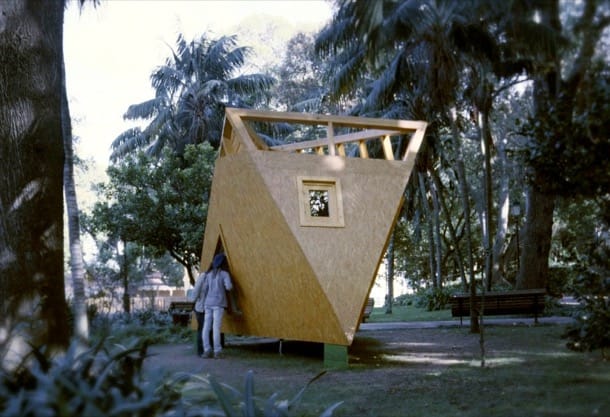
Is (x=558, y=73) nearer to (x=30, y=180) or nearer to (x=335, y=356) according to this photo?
(x=30, y=180)

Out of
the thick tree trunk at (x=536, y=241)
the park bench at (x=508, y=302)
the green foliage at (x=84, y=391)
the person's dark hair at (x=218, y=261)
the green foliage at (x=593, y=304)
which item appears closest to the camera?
the green foliage at (x=84, y=391)

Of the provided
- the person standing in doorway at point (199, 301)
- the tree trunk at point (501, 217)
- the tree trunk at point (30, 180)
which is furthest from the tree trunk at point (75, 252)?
the tree trunk at point (501, 217)

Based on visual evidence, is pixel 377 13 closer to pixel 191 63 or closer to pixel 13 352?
pixel 13 352

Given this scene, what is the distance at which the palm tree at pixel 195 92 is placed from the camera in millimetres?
27391

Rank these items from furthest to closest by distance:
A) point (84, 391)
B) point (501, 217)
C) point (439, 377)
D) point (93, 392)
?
point (501, 217) → point (439, 377) → point (93, 392) → point (84, 391)

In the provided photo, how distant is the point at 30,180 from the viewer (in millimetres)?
6277

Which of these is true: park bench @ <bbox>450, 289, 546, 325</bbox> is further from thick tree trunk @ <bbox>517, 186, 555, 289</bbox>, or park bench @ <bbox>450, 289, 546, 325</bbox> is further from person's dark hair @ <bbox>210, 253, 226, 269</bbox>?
person's dark hair @ <bbox>210, 253, 226, 269</bbox>

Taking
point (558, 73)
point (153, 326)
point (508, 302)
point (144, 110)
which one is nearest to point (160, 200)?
point (153, 326)

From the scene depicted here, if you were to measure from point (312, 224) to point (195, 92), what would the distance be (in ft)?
58.9

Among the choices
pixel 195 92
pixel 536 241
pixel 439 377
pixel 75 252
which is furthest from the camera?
pixel 195 92

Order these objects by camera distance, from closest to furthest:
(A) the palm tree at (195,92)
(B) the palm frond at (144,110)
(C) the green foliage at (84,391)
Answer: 1. (C) the green foliage at (84,391)
2. (A) the palm tree at (195,92)
3. (B) the palm frond at (144,110)

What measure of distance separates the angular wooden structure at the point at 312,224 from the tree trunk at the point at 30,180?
497 cm

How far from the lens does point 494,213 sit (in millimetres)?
35781

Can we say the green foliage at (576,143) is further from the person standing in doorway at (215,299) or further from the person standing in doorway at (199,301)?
the person standing in doorway at (199,301)
